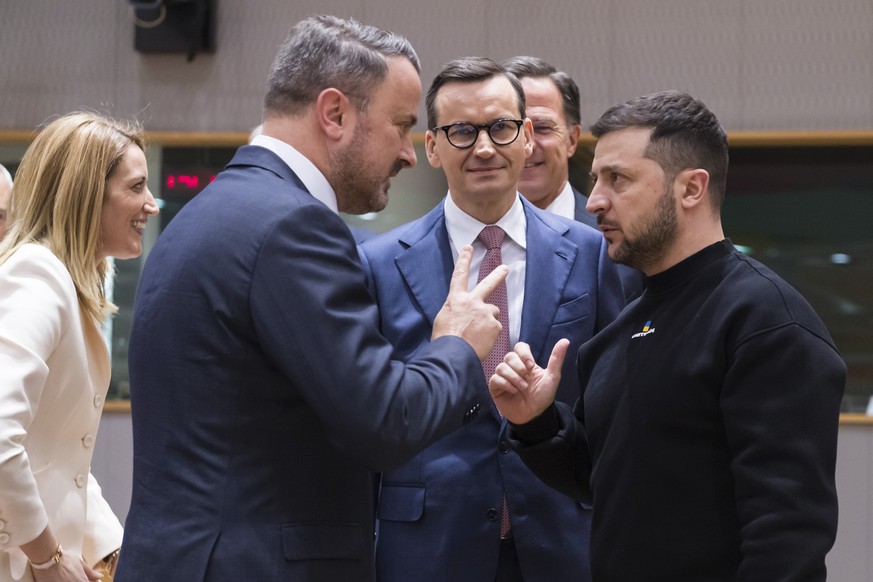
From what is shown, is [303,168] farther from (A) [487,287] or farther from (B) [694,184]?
(B) [694,184]

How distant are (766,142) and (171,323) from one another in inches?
164

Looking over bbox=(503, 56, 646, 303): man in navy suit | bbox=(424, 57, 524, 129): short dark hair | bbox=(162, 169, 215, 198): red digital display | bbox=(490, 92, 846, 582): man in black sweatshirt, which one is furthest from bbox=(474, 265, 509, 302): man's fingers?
bbox=(162, 169, 215, 198): red digital display

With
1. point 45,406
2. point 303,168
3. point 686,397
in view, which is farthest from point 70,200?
point 686,397

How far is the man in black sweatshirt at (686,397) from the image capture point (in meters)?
1.67

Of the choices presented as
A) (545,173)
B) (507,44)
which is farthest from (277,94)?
(507,44)

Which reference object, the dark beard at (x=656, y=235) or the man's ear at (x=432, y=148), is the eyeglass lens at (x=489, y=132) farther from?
the dark beard at (x=656, y=235)

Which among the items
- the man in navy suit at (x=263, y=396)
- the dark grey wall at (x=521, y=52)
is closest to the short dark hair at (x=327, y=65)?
the man in navy suit at (x=263, y=396)

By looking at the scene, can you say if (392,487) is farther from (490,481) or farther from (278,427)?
(278,427)

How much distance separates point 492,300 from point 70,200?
920mm

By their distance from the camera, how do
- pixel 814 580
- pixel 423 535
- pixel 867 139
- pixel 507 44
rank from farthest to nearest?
pixel 507 44
pixel 867 139
pixel 423 535
pixel 814 580

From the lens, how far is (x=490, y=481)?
228cm

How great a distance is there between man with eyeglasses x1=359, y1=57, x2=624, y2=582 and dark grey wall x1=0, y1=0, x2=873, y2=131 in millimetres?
2996

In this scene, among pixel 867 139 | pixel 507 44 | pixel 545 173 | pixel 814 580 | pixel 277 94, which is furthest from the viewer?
pixel 507 44

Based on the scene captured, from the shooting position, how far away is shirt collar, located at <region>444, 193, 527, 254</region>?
2467 millimetres
